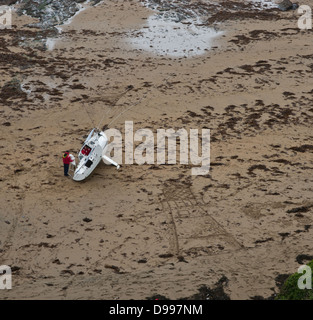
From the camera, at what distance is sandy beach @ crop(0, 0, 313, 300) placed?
9.54 m

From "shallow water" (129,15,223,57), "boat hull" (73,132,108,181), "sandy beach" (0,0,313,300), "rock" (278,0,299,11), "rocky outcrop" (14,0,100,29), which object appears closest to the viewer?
"sandy beach" (0,0,313,300)

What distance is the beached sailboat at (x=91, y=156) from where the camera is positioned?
13078 mm

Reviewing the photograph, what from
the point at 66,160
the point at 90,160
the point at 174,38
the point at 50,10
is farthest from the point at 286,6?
the point at 66,160

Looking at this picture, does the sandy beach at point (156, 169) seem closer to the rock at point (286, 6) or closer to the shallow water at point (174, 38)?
the shallow water at point (174, 38)

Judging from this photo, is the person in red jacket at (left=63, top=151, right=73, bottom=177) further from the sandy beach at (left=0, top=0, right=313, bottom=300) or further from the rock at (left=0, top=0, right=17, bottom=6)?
the rock at (left=0, top=0, right=17, bottom=6)

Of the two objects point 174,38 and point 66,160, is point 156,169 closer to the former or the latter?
point 66,160

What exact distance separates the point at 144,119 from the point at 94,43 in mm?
8084

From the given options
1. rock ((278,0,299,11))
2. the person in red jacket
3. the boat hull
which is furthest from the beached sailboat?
rock ((278,0,299,11))

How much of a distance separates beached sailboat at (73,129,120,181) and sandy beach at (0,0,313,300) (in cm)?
34

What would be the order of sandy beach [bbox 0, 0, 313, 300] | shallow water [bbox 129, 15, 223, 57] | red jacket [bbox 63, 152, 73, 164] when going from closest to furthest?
sandy beach [bbox 0, 0, 313, 300]
red jacket [bbox 63, 152, 73, 164]
shallow water [bbox 129, 15, 223, 57]

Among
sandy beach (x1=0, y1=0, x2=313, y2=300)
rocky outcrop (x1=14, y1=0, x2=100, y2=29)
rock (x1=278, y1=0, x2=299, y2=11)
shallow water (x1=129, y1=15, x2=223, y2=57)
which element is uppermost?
rock (x1=278, y1=0, x2=299, y2=11)

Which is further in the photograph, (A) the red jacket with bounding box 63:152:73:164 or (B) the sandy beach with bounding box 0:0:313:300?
(A) the red jacket with bounding box 63:152:73:164

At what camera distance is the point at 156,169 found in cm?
1389

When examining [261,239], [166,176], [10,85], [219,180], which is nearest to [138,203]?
[166,176]
